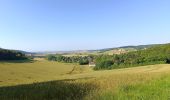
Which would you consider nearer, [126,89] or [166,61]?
[126,89]

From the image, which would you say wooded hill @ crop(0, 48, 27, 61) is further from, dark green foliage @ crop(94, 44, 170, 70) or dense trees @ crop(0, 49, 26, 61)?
dark green foliage @ crop(94, 44, 170, 70)

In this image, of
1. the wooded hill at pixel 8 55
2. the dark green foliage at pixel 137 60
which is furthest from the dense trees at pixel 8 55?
the dark green foliage at pixel 137 60

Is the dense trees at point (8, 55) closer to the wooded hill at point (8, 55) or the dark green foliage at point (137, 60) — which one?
the wooded hill at point (8, 55)

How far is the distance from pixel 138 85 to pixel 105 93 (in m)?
2.58

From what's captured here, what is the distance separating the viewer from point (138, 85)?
419 inches

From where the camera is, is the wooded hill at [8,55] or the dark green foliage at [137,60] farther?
the wooded hill at [8,55]

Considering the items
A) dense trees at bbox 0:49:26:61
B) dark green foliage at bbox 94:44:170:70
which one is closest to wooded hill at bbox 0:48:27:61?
dense trees at bbox 0:49:26:61

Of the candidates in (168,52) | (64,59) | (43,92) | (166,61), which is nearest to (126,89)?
(43,92)

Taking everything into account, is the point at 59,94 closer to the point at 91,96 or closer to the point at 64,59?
the point at 91,96

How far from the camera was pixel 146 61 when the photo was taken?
93.4 meters

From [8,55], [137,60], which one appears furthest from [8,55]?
[137,60]

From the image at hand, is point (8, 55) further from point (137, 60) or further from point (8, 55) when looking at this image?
point (137, 60)

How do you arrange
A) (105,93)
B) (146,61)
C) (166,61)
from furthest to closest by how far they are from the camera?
(146,61) < (166,61) < (105,93)

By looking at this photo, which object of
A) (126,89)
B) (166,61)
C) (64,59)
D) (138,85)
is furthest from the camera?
(64,59)
